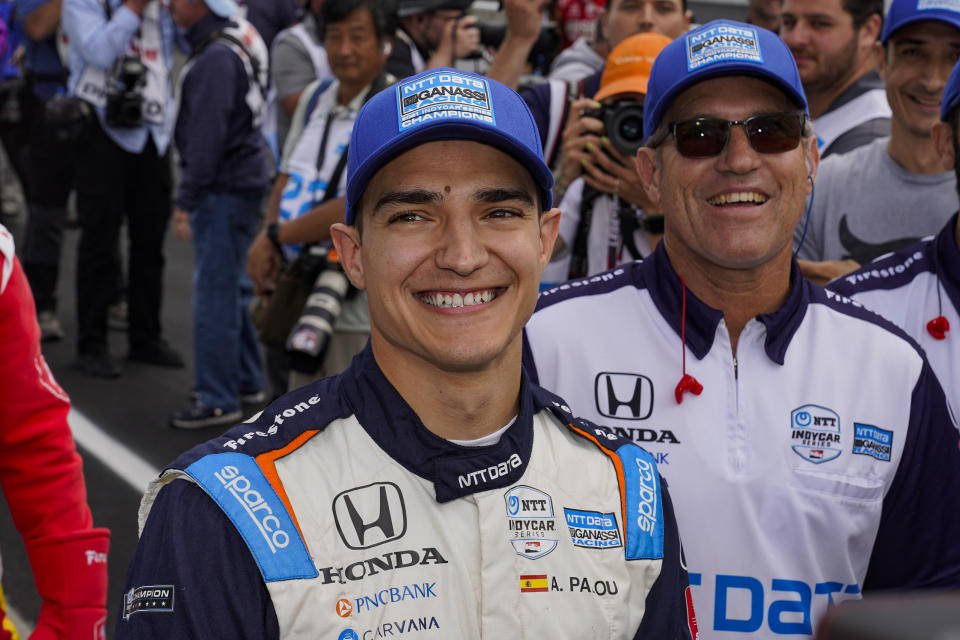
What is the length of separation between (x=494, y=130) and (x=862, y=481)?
3.64ft

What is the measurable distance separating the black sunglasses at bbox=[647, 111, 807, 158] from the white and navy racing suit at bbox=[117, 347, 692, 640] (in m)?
0.81

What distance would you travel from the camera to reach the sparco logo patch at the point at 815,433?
233 centimetres

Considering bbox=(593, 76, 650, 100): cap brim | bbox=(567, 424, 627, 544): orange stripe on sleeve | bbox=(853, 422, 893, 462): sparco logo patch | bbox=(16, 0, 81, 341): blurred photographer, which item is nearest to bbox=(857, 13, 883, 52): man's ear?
bbox=(593, 76, 650, 100): cap brim

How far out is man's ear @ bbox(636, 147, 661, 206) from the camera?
2621 millimetres

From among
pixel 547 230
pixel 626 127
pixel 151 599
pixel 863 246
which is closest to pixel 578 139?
pixel 626 127

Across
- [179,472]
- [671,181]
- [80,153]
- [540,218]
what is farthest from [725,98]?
[80,153]

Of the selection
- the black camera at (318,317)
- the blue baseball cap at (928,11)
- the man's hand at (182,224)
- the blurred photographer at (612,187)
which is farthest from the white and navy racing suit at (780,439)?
the man's hand at (182,224)

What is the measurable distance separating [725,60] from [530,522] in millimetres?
1156

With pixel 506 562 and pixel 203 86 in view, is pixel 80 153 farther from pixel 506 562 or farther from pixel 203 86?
pixel 506 562

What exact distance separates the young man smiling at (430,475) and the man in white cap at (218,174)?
169 inches

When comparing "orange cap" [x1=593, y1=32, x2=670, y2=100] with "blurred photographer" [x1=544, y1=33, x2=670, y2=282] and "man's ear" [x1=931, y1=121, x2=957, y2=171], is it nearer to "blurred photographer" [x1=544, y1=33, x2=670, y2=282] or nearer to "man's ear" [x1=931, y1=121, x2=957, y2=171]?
"blurred photographer" [x1=544, y1=33, x2=670, y2=282]

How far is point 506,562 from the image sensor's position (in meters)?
1.78

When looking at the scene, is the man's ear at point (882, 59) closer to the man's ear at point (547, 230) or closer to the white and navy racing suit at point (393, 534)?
the man's ear at point (547, 230)

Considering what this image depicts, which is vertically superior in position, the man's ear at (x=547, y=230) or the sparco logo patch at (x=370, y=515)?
the man's ear at (x=547, y=230)
